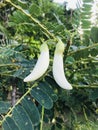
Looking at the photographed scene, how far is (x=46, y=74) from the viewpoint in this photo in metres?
0.83

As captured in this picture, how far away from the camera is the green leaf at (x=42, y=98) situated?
31.1 inches

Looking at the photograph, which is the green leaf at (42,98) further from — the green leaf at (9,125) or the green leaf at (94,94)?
the green leaf at (94,94)

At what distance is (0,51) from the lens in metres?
1.03

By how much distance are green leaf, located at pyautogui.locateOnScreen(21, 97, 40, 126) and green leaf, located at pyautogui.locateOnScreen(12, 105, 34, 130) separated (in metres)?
0.01

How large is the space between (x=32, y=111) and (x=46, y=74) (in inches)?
3.9

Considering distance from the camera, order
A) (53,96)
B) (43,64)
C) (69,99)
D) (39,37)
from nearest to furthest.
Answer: (43,64), (53,96), (39,37), (69,99)

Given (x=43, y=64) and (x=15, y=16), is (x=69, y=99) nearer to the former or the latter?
(x=15, y=16)

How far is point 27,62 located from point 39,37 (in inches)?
4.7

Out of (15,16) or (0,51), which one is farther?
(0,51)

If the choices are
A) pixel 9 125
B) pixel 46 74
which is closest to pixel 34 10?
pixel 46 74

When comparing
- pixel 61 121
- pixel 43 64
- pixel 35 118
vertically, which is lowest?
pixel 61 121

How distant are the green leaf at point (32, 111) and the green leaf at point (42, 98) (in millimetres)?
19

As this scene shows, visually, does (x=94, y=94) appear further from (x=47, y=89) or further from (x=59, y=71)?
(x=59, y=71)

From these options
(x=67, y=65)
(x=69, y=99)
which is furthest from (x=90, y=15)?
(x=69, y=99)
